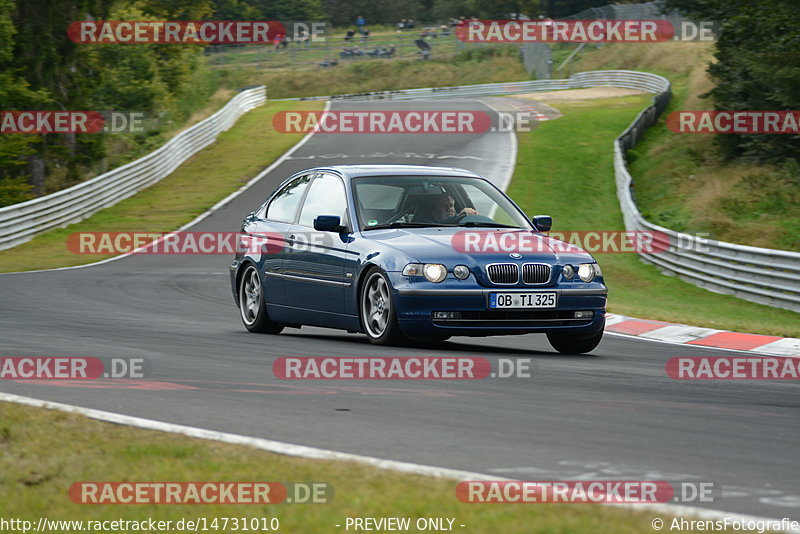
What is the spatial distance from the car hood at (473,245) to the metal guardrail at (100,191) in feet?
64.4

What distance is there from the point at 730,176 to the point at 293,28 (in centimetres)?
6660

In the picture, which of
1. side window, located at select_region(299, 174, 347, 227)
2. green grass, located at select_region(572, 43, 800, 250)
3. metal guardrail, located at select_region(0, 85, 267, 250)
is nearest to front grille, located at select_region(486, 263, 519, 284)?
side window, located at select_region(299, 174, 347, 227)

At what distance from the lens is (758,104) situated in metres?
34.6

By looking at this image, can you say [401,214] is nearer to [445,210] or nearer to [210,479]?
[445,210]

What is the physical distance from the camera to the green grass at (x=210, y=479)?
4344 millimetres

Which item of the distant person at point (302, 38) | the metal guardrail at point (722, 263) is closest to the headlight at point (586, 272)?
the metal guardrail at point (722, 263)

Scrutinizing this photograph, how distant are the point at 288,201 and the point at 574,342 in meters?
3.34

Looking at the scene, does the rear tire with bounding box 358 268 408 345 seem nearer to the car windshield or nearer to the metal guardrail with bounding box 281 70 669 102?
the car windshield

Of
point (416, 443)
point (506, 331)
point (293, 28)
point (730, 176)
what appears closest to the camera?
Result: point (416, 443)

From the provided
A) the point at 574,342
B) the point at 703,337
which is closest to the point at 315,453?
the point at 574,342

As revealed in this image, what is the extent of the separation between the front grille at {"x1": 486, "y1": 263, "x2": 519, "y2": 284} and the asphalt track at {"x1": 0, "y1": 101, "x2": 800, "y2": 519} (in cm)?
63

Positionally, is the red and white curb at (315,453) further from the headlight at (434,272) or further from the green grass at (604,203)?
the green grass at (604,203)

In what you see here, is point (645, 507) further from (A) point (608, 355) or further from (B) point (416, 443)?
(A) point (608, 355)

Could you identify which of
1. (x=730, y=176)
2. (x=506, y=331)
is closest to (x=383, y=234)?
(x=506, y=331)
